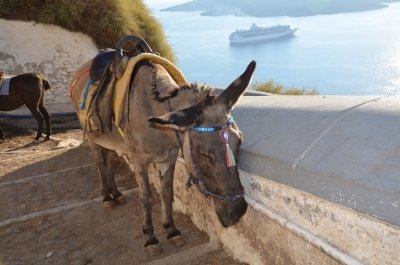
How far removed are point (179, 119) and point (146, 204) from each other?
6.93 ft

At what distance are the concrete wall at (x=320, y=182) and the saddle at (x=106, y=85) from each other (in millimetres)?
1782

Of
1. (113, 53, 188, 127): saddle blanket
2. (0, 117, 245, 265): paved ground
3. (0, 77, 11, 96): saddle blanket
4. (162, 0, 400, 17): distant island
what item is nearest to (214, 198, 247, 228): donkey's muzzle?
(0, 117, 245, 265): paved ground

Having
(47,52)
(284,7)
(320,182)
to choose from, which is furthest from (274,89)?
(284,7)

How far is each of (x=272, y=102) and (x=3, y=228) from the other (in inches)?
177

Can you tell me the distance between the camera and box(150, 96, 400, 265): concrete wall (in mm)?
2398

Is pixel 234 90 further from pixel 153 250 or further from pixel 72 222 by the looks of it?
pixel 72 222

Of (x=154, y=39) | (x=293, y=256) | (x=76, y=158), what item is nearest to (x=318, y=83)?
(x=154, y=39)

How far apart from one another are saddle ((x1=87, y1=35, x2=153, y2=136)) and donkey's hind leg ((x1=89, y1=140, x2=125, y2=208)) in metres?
1.01

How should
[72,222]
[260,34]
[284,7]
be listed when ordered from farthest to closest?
[284,7]
[260,34]
[72,222]

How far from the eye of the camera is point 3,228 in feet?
18.6

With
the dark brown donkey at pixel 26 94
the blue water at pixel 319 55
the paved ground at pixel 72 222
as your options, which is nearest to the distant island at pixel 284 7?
the blue water at pixel 319 55

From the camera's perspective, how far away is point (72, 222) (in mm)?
5758

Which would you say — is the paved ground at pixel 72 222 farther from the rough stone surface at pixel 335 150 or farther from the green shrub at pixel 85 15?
the green shrub at pixel 85 15

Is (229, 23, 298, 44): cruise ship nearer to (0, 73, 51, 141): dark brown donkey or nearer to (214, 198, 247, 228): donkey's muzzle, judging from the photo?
(0, 73, 51, 141): dark brown donkey
